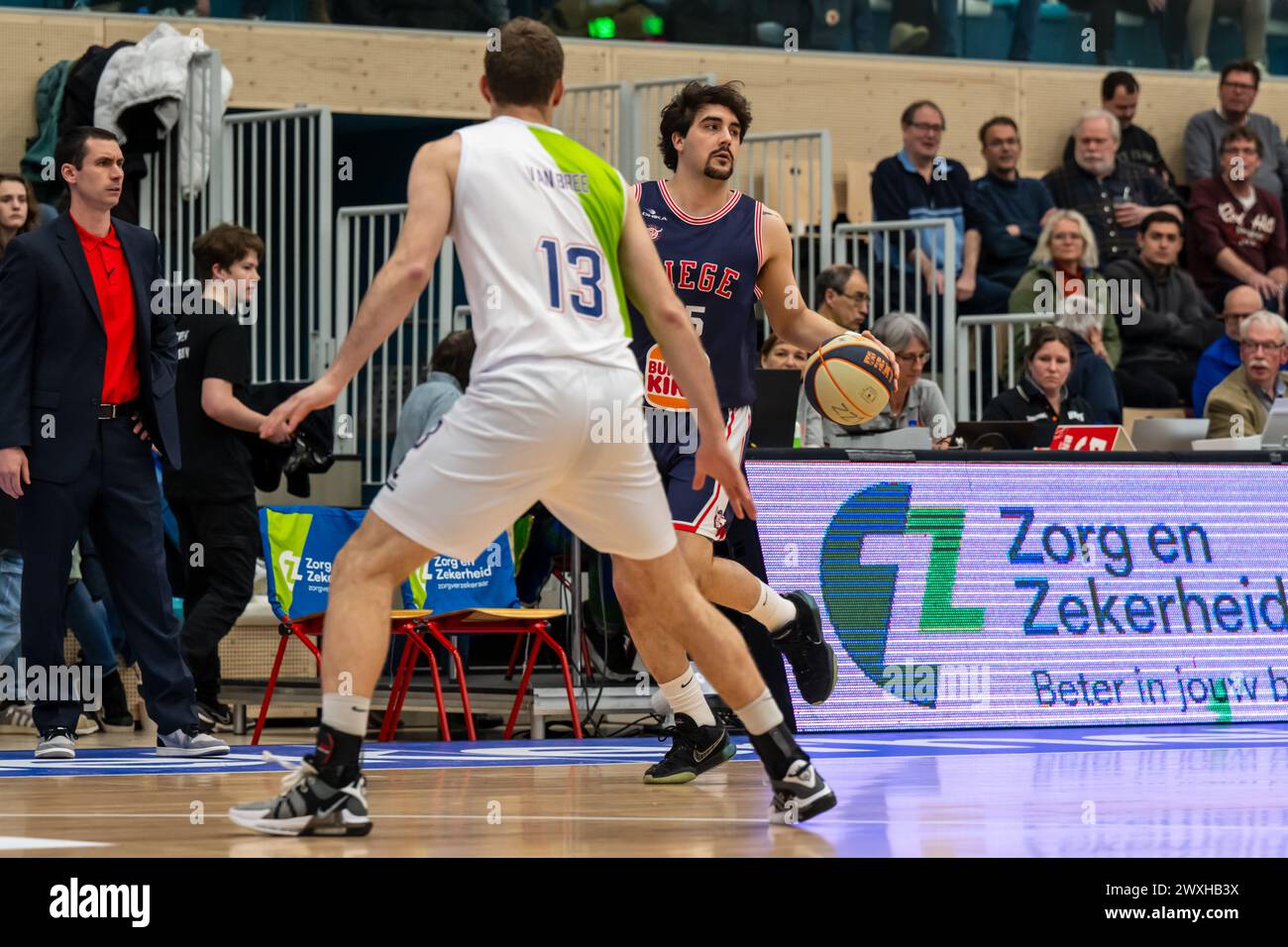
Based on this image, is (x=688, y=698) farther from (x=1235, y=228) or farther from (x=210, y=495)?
(x=1235, y=228)

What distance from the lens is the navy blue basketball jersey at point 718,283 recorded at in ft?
21.5

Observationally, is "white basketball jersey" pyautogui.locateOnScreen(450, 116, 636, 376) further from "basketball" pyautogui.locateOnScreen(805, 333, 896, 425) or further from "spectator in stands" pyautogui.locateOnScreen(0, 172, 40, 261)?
"spectator in stands" pyautogui.locateOnScreen(0, 172, 40, 261)

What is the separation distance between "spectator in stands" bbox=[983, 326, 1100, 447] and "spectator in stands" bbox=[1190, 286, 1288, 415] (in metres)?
2.21

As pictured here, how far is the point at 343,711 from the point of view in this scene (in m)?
4.47

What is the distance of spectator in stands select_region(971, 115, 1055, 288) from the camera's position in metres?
13.8

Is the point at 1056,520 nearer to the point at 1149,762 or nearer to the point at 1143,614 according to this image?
the point at 1143,614

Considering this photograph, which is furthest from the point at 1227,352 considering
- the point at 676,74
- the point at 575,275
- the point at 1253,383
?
the point at 575,275

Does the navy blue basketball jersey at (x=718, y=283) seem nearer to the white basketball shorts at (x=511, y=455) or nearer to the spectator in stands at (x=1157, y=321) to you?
the white basketball shorts at (x=511, y=455)

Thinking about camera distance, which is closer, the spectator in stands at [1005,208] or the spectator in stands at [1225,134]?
the spectator in stands at [1005,208]

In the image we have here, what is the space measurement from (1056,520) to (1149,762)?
1.76m

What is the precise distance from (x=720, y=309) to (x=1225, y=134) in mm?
10034

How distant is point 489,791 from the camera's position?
5.91m

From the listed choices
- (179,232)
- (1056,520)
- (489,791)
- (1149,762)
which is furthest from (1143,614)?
(179,232)

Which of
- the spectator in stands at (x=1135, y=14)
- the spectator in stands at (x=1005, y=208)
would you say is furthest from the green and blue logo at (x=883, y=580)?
the spectator in stands at (x=1135, y=14)
